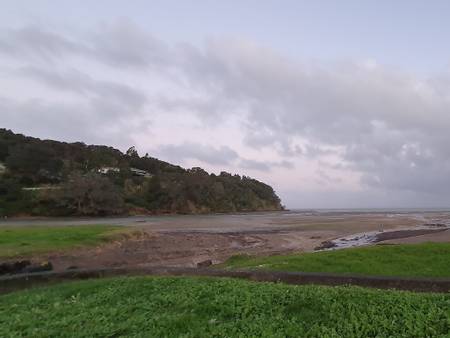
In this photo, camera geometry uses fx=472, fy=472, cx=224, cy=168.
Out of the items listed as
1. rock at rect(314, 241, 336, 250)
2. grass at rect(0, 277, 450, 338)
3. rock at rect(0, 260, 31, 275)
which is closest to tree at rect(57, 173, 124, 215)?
rock at rect(314, 241, 336, 250)

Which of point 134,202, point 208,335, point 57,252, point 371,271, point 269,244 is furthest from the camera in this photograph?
point 134,202

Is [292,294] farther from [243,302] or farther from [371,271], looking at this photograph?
[371,271]

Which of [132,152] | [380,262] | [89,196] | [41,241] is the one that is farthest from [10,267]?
[132,152]

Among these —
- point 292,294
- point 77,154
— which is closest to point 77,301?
point 292,294

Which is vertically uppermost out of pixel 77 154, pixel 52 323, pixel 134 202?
pixel 77 154

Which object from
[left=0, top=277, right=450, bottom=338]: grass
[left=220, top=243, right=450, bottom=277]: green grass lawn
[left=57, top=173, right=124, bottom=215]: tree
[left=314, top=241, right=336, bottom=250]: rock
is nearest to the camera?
[left=0, top=277, right=450, bottom=338]: grass

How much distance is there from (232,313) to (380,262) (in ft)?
33.3

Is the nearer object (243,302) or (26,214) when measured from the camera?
(243,302)

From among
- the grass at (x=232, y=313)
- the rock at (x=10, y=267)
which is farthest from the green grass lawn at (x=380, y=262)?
the rock at (x=10, y=267)

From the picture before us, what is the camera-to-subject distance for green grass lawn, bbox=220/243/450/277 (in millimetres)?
14273

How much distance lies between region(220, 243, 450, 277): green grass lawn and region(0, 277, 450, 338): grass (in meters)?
6.36

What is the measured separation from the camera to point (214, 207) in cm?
10169

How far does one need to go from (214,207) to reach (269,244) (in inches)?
2742

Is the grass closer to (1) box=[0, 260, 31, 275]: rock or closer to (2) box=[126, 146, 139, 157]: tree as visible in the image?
(1) box=[0, 260, 31, 275]: rock
